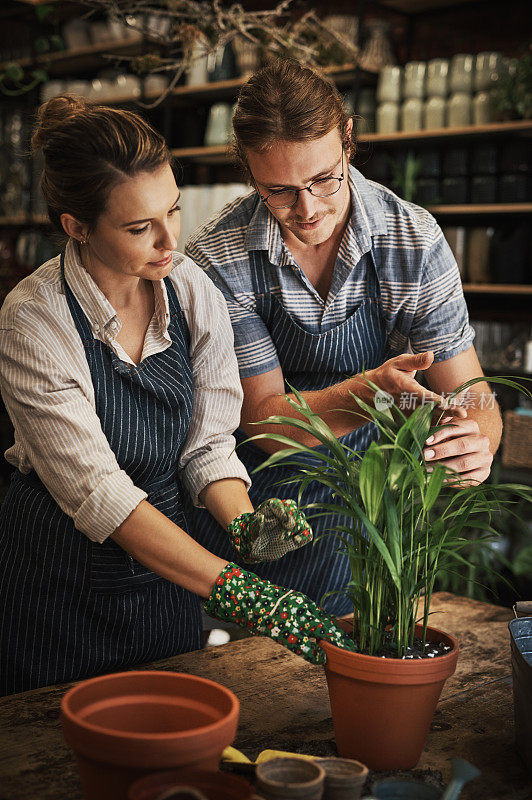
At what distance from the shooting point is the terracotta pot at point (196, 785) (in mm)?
795

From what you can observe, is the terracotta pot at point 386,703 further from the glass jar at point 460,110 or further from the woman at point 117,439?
the glass jar at point 460,110

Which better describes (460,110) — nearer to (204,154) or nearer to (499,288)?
(499,288)

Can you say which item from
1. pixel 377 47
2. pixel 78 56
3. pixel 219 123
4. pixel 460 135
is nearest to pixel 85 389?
pixel 460 135

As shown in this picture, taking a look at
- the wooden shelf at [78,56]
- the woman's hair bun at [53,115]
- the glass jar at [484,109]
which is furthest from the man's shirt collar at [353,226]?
the wooden shelf at [78,56]

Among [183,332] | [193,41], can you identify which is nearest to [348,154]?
[183,332]

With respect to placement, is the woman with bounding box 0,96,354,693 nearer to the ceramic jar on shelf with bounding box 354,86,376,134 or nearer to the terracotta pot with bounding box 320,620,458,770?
the terracotta pot with bounding box 320,620,458,770

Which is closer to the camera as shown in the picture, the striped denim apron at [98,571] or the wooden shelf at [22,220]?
the striped denim apron at [98,571]

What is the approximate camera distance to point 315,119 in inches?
59.4

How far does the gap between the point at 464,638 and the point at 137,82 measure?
430 centimetres

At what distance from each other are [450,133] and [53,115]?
2922 millimetres

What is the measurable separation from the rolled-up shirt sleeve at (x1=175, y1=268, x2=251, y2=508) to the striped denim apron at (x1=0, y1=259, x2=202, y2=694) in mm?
22

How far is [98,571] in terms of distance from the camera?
149cm

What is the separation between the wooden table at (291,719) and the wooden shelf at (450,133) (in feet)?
9.22

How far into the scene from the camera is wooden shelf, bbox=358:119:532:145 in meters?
3.79
